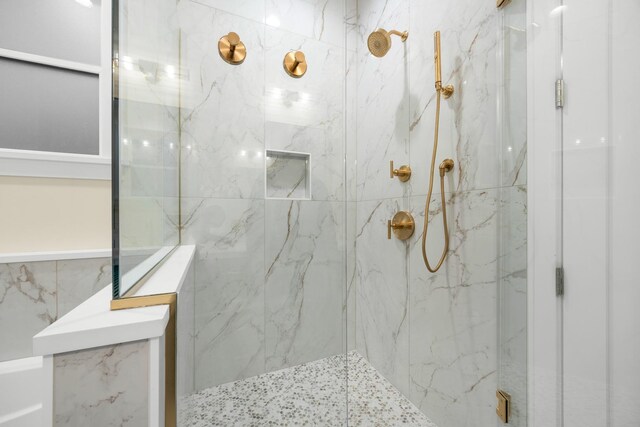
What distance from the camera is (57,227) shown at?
4.08 ft

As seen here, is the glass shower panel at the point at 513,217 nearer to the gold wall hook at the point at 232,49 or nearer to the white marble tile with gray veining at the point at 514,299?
the white marble tile with gray veining at the point at 514,299

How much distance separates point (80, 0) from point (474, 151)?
6.59 feet

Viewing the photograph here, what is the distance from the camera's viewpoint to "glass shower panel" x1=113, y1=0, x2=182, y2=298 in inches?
20.2

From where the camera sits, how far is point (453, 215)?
1.12 m

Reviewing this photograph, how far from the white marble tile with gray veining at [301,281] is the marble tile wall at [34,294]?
95 centimetres

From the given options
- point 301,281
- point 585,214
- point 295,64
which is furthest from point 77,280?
point 585,214

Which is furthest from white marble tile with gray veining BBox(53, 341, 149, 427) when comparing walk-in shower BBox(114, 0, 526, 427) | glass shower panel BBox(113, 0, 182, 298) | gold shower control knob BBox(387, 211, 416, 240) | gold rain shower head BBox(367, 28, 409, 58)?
gold rain shower head BBox(367, 28, 409, 58)

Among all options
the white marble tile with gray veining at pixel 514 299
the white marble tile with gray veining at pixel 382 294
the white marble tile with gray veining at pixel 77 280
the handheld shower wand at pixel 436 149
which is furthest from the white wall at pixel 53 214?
the white marble tile with gray veining at pixel 514 299

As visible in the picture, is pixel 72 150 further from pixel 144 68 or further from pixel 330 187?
pixel 330 187

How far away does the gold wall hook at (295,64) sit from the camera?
110 cm

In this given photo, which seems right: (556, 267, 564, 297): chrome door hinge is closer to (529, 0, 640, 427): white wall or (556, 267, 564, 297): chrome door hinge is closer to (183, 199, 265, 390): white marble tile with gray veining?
(529, 0, 640, 427): white wall

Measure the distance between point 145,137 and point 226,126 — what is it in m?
0.41

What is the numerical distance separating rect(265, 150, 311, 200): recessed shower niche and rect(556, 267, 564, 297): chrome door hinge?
2.85 feet

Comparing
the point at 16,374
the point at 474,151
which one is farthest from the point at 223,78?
the point at 16,374
